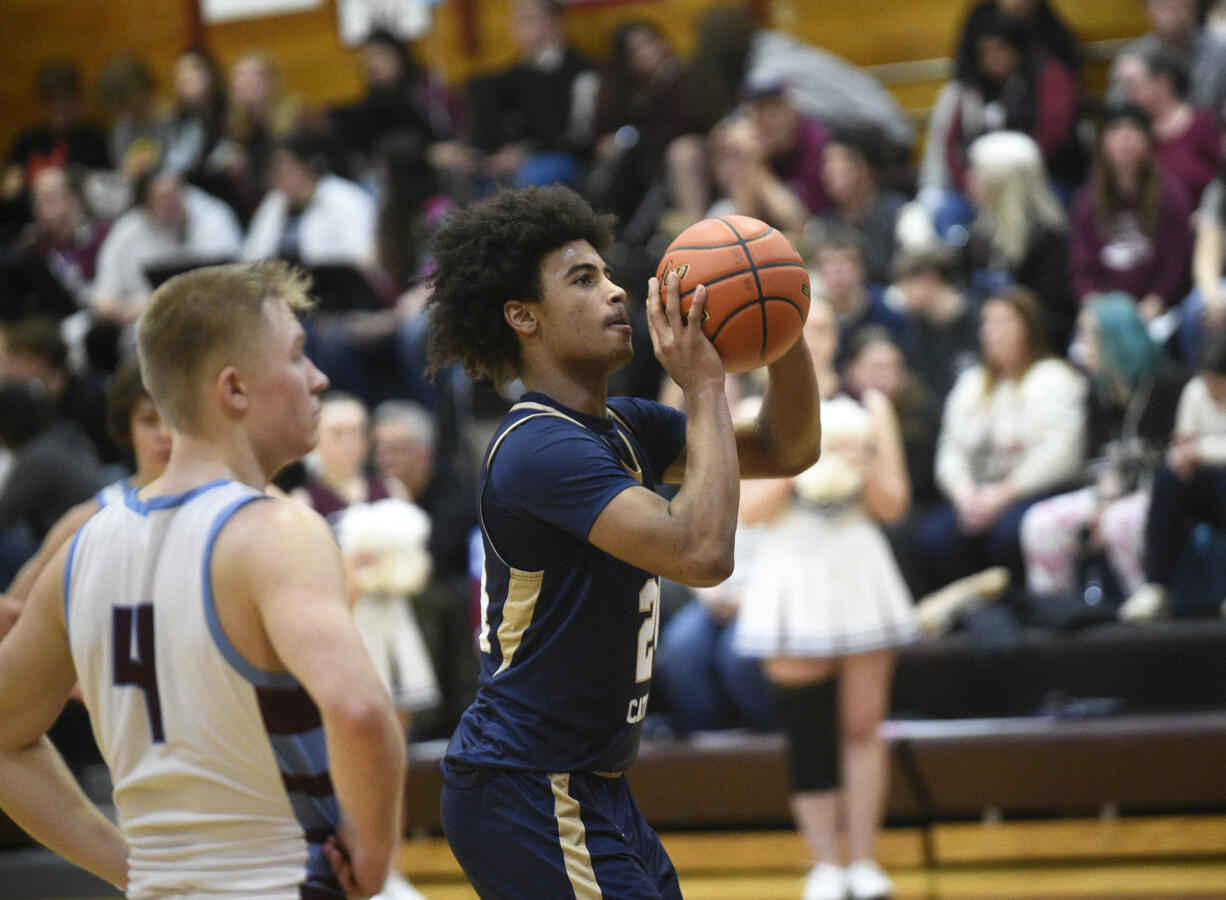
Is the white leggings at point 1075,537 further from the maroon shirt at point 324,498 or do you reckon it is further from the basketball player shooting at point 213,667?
the basketball player shooting at point 213,667

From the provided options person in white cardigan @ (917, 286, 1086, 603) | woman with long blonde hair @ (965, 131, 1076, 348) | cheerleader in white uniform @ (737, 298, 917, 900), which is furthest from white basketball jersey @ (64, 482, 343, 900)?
woman with long blonde hair @ (965, 131, 1076, 348)

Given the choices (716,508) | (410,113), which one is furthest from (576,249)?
(410,113)

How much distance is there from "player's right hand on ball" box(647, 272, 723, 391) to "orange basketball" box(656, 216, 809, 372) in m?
0.03

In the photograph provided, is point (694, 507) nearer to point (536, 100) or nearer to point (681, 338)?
point (681, 338)

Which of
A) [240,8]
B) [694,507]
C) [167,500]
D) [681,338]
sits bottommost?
[694,507]

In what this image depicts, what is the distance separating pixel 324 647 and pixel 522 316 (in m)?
0.83

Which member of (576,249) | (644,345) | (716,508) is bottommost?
(644,345)

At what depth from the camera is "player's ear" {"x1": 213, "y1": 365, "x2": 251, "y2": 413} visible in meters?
2.20

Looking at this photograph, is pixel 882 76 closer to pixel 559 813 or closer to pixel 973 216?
pixel 973 216

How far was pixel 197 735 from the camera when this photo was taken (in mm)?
2051

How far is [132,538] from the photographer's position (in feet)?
7.01

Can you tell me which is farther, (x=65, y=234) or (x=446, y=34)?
(x=446, y=34)

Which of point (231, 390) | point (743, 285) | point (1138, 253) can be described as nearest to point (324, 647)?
point (231, 390)

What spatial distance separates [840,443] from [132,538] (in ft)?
9.85
